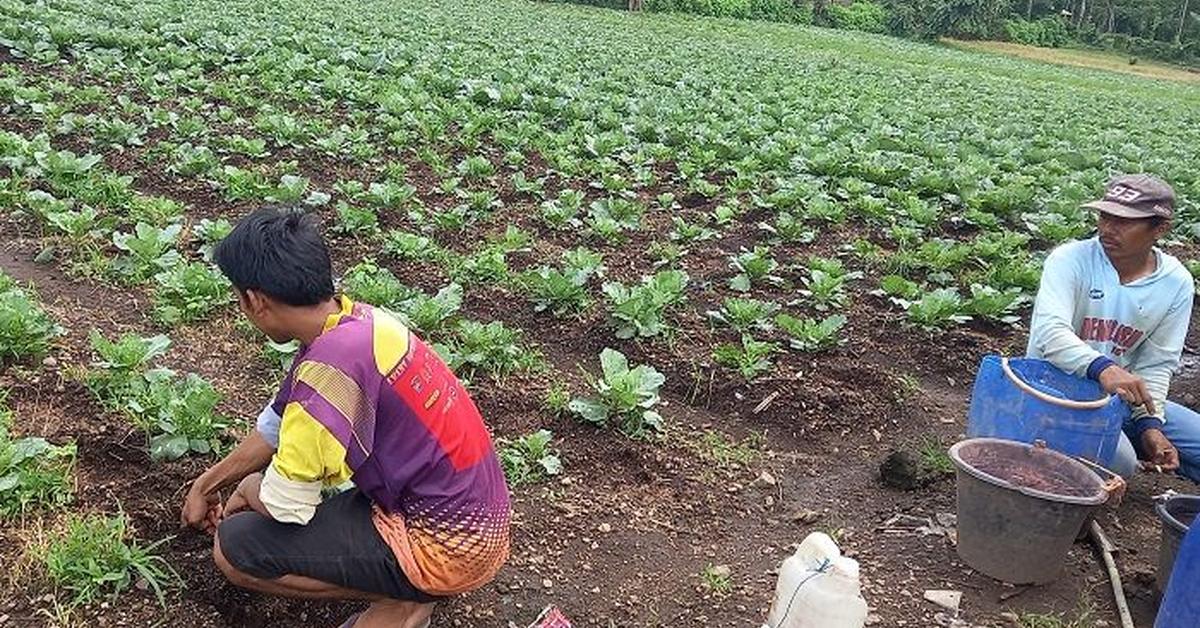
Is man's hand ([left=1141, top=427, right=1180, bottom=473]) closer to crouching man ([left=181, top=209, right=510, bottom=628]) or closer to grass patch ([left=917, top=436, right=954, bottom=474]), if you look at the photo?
grass patch ([left=917, top=436, right=954, bottom=474])

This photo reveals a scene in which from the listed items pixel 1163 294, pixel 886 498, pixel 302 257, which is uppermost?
pixel 302 257

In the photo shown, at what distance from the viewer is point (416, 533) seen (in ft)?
9.82

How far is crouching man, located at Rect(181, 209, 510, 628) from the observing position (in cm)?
272

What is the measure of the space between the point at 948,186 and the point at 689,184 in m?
2.50

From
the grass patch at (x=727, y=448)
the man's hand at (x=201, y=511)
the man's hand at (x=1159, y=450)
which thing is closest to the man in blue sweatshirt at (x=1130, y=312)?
the man's hand at (x=1159, y=450)

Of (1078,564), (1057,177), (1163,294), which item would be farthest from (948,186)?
(1078,564)

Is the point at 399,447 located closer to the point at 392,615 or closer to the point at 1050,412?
→ the point at 392,615

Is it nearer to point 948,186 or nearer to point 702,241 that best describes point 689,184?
point 702,241

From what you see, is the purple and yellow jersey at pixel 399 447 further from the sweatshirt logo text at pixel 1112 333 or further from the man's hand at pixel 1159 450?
the man's hand at pixel 1159 450

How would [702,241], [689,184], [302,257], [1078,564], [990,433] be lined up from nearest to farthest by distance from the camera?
1. [302,257]
2. [1078,564]
3. [990,433]
4. [702,241]
5. [689,184]

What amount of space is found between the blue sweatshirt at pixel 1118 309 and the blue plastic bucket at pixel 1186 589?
141 centimetres

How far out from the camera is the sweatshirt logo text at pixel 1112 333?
4371mm

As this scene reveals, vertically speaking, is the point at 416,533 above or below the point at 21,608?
above

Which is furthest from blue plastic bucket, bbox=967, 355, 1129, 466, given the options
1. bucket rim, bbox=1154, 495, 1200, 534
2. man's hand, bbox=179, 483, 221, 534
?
man's hand, bbox=179, 483, 221, 534
